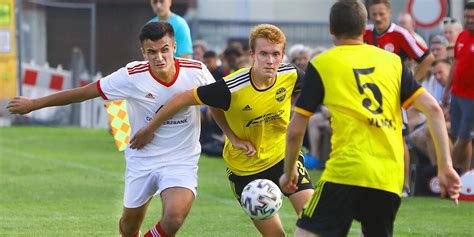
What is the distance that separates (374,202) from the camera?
6566 mm

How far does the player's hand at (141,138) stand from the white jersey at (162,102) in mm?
68

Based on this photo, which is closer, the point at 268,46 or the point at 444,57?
the point at 268,46

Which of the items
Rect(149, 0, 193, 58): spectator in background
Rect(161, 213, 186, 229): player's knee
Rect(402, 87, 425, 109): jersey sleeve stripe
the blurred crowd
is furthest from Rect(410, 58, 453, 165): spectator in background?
Rect(402, 87, 425, 109): jersey sleeve stripe

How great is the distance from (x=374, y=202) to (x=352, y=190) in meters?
0.16

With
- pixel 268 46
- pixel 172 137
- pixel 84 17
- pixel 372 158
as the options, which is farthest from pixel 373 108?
pixel 84 17

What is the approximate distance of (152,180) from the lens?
8.53m

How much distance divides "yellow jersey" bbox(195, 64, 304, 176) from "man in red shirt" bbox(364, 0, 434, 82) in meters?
3.76

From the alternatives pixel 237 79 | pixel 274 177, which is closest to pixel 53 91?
pixel 274 177

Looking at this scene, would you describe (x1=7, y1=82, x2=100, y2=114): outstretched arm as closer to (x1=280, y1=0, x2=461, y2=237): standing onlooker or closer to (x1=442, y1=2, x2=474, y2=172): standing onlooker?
(x1=280, y1=0, x2=461, y2=237): standing onlooker

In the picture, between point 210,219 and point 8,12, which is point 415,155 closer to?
point 210,219

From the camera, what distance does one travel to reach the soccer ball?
7.46 meters

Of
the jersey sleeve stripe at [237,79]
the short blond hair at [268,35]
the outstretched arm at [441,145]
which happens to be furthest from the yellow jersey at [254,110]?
the outstretched arm at [441,145]

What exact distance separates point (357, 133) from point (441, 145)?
492 mm

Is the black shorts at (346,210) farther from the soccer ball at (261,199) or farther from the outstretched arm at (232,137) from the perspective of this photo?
the outstretched arm at (232,137)
